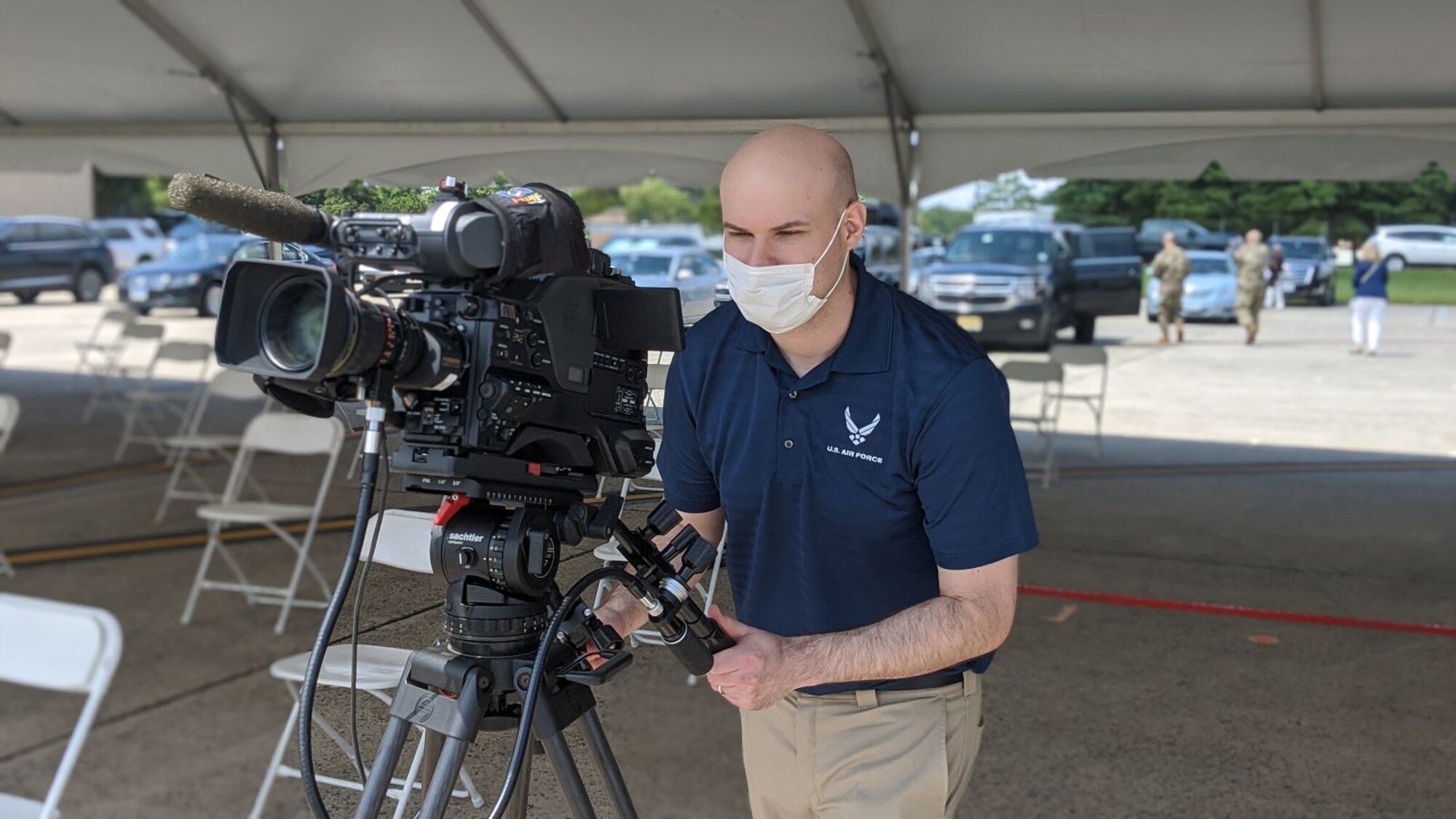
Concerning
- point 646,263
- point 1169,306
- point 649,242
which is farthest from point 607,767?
point 649,242

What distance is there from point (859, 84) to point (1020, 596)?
243 cm

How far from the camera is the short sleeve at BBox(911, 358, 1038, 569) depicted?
1.62 m

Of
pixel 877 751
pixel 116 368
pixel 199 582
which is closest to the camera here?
pixel 877 751

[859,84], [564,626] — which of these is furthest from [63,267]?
[564,626]

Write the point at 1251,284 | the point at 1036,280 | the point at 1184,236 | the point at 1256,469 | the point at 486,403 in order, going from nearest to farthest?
the point at 486,403 < the point at 1256,469 < the point at 1036,280 < the point at 1251,284 < the point at 1184,236

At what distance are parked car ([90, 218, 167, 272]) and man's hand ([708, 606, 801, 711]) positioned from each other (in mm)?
24844

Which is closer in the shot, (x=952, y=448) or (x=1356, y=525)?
(x=952, y=448)

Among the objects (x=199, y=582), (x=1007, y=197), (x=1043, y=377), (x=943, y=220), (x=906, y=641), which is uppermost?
(x=1007, y=197)

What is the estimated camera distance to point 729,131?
21.0 feet

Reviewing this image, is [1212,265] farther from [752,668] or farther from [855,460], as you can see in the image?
[752,668]

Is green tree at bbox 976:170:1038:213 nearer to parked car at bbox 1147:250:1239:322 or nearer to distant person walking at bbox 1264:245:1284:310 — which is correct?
parked car at bbox 1147:250:1239:322

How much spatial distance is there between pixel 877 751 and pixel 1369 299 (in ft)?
51.8

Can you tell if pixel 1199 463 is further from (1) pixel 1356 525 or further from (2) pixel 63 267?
(2) pixel 63 267

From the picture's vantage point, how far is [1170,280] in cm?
1823
